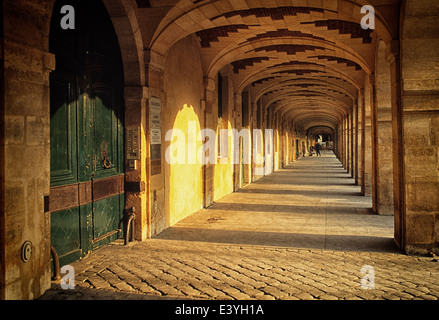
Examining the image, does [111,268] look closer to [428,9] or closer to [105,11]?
[105,11]

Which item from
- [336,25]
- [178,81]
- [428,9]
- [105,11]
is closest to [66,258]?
[105,11]

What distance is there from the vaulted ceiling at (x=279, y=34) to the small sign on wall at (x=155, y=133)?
0.85 metres

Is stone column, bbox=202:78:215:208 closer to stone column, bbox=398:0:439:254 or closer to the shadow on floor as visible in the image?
the shadow on floor

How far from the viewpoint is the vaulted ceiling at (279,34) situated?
19.0 ft

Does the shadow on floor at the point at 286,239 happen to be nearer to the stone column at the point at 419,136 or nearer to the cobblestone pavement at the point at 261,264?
the cobblestone pavement at the point at 261,264

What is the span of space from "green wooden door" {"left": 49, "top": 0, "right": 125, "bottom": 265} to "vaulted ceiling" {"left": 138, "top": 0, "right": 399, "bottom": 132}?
93 cm

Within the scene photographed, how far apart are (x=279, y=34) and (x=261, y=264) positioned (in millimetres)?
5420

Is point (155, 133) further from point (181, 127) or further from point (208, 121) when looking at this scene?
point (208, 121)

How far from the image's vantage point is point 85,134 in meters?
4.71

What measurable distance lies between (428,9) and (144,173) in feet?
14.0

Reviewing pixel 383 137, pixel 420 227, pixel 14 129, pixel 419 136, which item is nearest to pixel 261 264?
pixel 420 227

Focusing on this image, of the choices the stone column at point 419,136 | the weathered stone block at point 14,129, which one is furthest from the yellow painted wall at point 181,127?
the stone column at point 419,136

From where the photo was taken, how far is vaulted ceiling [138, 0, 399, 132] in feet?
19.0
